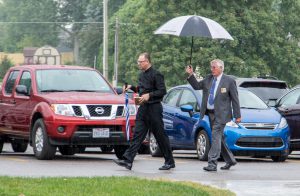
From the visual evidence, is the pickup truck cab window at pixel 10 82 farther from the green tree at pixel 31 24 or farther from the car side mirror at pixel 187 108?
the green tree at pixel 31 24

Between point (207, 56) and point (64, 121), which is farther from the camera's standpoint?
point (207, 56)

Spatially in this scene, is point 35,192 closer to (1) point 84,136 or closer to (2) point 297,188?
(2) point 297,188

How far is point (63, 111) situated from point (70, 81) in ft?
4.65

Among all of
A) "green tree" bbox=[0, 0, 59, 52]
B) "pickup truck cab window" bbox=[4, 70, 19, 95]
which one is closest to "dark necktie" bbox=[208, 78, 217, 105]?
"pickup truck cab window" bbox=[4, 70, 19, 95]

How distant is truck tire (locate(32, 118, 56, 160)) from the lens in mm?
18703

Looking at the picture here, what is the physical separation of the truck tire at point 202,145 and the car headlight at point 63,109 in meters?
2.76

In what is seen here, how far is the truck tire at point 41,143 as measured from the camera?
736 inches

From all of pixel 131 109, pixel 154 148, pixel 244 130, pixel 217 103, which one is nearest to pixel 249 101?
pixel 244 130

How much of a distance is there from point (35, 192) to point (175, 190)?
1.65m

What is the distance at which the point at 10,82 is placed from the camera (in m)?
21.1

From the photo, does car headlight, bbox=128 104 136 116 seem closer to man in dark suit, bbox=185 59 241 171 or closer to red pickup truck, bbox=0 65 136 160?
red pickup truck, bbox=0 65 136 160

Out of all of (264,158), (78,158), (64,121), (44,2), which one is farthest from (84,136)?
(44,2)

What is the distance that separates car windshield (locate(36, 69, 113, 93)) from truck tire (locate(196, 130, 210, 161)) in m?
1.86

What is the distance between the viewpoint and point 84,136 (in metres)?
18.5
